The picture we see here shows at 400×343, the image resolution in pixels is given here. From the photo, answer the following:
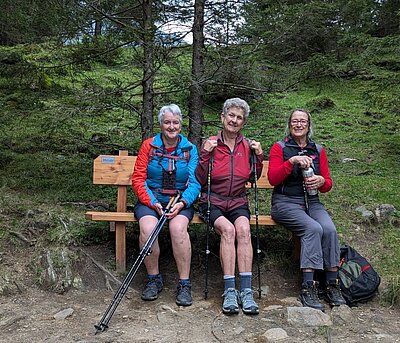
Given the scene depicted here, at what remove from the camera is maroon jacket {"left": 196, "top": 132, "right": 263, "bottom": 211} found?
15.5 ft

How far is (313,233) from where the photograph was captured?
14.6 ft

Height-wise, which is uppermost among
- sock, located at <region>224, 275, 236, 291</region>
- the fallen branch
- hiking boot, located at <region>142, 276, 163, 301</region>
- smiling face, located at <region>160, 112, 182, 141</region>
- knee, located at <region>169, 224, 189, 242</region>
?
smiling face, located at <region>160, 112, 182, 141</region>

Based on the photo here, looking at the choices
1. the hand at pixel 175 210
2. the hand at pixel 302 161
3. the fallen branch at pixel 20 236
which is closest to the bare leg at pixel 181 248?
the hand at pixel 175 210

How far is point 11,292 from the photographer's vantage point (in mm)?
4305

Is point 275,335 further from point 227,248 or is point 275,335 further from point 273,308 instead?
point 227,248

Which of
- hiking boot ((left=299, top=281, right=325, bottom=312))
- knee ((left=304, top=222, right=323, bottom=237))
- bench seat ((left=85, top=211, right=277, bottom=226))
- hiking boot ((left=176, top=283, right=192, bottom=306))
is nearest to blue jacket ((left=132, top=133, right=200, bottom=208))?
bench seat ((left=85, top=211, right=277, bottom=226))

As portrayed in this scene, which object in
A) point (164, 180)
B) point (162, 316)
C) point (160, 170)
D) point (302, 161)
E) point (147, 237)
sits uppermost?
point (302, 161)

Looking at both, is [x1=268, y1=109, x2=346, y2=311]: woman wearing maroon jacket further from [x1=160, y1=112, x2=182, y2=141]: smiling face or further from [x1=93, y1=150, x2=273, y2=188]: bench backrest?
[x1=93, y1=150, x2=273, y2=188]: bench backrest

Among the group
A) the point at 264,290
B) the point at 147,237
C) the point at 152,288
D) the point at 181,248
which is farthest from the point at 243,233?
the point at 152,288

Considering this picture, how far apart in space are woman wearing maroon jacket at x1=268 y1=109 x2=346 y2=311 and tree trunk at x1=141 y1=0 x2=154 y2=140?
2.01 metres

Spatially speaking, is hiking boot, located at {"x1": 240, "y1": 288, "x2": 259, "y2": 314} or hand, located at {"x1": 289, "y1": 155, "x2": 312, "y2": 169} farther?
hand, located at {"x1": 289, "y1": 155, "x2": 312, "y2": 169}

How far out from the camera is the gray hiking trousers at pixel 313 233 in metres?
4.40

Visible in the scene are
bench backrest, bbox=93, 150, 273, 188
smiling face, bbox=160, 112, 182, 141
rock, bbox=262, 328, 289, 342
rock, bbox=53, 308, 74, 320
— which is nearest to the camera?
rock, bbox=262, 328, 289, 342

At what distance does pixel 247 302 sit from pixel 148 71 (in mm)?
3321
